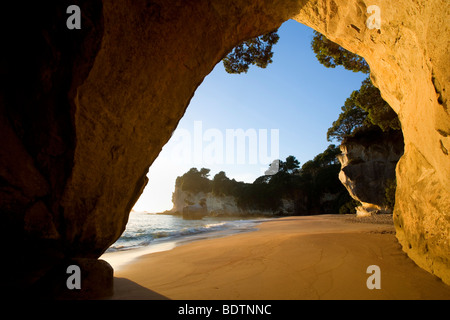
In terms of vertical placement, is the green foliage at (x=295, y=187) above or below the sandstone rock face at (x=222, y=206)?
above

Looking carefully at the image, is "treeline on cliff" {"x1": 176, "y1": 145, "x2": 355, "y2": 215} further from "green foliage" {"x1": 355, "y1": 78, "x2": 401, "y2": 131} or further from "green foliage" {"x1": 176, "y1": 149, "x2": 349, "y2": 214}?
"green foliage" {"x1": 355, "y1": 78, "x2": 401, "y2": 131}

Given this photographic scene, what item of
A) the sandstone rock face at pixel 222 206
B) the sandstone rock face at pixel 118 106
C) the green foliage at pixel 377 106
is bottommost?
the sandstone rock face at pixel 222 206

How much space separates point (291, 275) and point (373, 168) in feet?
72.9

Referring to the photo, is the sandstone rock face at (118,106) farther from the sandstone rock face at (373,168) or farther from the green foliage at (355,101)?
the sandstone rock face at (373,168)

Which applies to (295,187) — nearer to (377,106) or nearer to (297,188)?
(297,188)

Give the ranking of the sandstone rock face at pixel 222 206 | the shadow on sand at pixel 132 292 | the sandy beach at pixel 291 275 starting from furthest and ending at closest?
the sandstone rock face at pixel 222 206
the shadow on sand at pixel 132 292
the sandy beach at pixel 291 275

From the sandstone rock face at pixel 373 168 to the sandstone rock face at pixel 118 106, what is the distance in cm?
1844

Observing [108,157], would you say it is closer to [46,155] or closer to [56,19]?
[46,155]

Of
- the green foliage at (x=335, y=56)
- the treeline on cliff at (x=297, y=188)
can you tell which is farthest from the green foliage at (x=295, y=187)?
the green foliage at (x=335, y=56)

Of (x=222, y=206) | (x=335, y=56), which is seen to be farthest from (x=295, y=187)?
(x=335, y=56)

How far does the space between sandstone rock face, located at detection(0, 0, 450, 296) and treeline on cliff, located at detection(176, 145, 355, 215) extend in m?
30.4

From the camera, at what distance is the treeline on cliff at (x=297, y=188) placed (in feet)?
138

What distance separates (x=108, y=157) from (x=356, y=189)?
77.0 ft

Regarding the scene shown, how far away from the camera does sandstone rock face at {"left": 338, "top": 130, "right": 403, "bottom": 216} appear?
63.8ft
